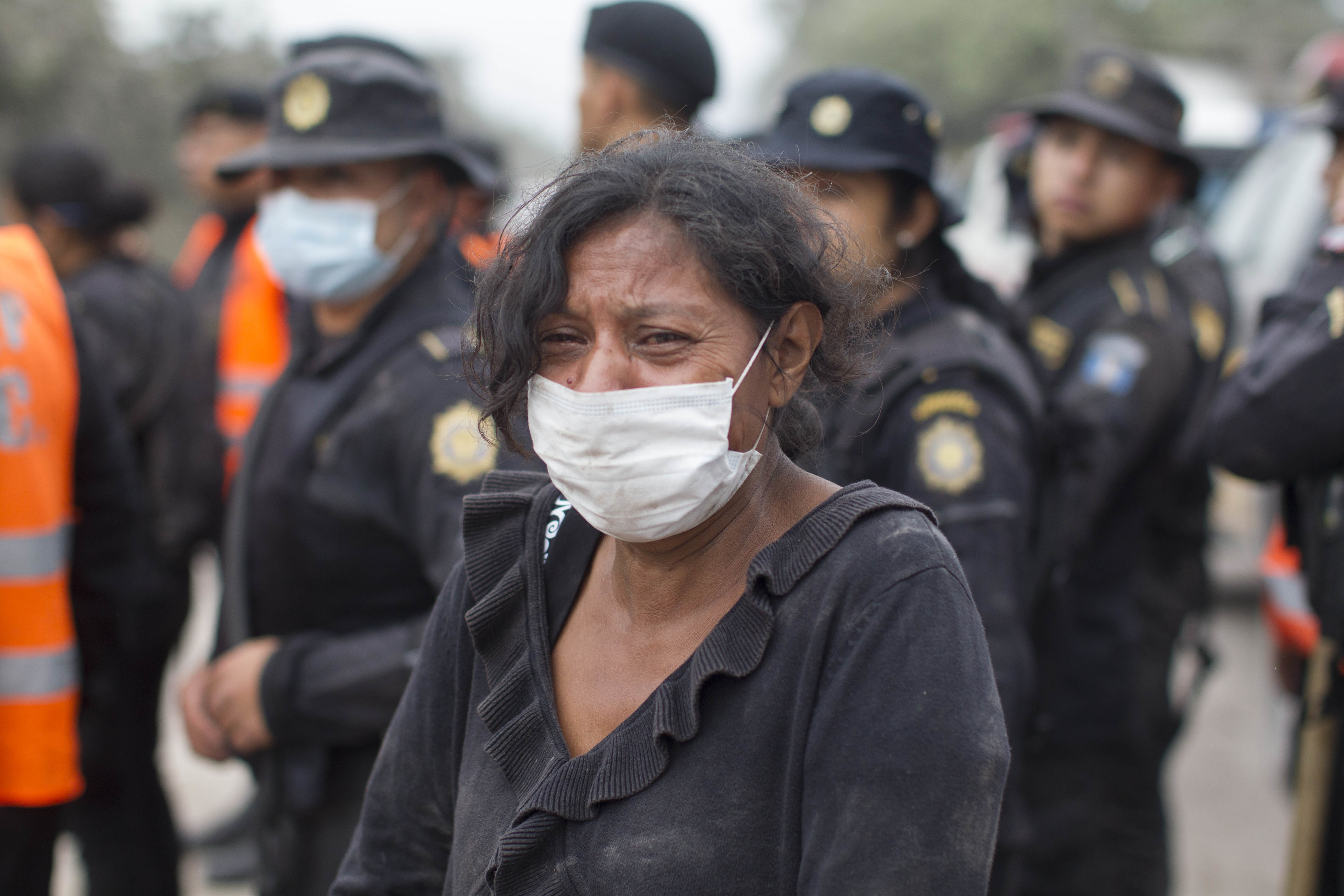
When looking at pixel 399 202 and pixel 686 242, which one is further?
pixel 399 202

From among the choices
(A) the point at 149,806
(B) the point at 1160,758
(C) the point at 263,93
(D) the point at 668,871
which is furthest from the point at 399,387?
(C) the point at 263,93

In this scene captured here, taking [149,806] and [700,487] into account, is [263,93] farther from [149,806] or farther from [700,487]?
[700,487]

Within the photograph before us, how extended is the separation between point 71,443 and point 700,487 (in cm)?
216

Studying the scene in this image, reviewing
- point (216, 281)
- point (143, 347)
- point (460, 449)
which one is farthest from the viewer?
point (216, 281)

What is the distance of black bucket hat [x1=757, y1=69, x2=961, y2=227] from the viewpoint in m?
2.88

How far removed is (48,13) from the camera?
13.2 meters

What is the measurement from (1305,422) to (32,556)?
283 centimetres

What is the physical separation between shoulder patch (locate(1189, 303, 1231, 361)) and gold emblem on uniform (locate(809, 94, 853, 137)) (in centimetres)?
137

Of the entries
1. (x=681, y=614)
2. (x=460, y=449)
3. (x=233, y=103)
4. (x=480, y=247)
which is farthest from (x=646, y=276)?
(x=233, y=103)

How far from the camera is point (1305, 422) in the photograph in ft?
8.61

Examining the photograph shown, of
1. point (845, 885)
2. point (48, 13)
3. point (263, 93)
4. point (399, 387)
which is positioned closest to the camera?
point (845, 885)

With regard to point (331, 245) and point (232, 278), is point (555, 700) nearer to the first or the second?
point (331, 245)

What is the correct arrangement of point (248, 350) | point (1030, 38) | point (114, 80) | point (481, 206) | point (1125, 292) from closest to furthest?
1. point (1125, 292)
2. point (248, 350)
3. point (481, 206)
4. point (114, 80)
5. point (1030, 38)

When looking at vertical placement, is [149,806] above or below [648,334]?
below
